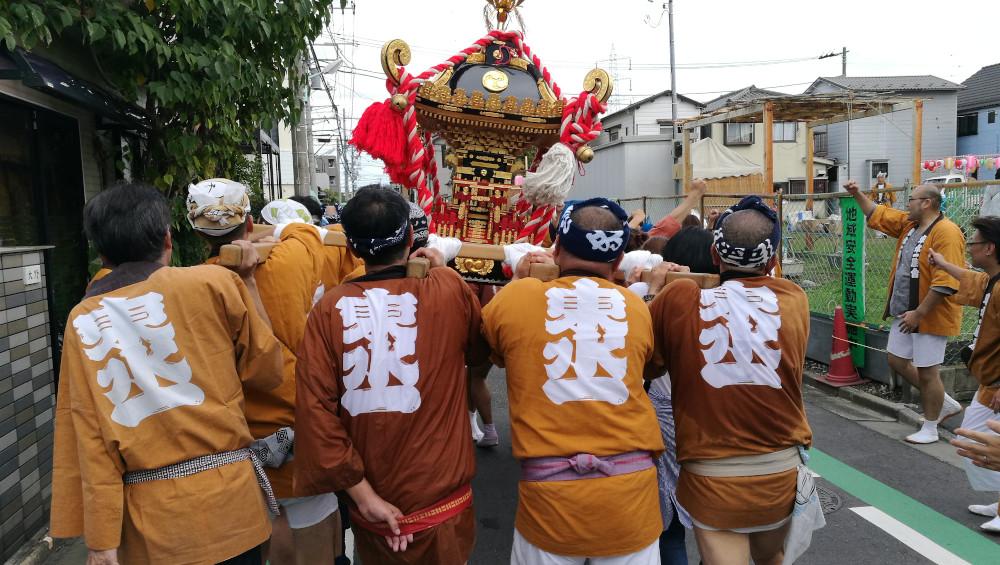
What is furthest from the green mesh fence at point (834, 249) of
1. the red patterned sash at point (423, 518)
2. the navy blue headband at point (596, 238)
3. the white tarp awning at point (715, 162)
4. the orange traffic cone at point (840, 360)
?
the white tarp awning at point (715, 162)

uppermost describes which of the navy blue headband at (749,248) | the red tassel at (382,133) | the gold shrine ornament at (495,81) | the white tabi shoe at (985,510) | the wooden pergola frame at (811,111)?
the wooden pergola frame at (811,111)

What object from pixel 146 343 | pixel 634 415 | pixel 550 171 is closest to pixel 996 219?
pixel 550 171

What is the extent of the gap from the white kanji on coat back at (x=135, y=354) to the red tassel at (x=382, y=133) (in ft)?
8.01

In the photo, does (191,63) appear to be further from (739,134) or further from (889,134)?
(889,134)

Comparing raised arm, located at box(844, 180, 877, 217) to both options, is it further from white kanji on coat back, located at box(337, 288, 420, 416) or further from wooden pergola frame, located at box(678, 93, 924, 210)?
wooden pergola frame, located at box(678, 93, 924, 210)

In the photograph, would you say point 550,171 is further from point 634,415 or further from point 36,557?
point 36,557

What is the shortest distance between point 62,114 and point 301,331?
473cm

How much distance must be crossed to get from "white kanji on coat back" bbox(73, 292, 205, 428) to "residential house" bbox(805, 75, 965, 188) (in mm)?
30010

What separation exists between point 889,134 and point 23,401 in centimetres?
3319

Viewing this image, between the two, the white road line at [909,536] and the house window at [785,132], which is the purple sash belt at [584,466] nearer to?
the white road line at [909,536]

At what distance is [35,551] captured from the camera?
10.8ft

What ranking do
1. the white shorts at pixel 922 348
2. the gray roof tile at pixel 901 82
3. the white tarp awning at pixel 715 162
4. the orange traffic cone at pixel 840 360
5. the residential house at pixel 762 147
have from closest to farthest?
the white shorts at pixel 922 348, the orange traffic cone at pixel 840 360, the white tarp awning at pixel 715 162, the residential house at pixel 762 147, the gray roof tile at pixel 901 82

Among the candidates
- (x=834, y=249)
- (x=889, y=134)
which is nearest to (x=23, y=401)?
(x=834, y=249)

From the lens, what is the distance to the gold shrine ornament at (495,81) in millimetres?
4258
